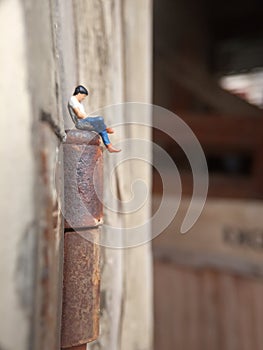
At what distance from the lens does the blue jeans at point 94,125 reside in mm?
296

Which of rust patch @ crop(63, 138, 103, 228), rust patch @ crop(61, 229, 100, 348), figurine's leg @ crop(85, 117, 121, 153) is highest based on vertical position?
figurine's leg @ crop(85, 117, 121, 153)

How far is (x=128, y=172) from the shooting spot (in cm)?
41

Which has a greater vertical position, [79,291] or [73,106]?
[73,106]

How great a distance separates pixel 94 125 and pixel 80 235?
0.22 feet

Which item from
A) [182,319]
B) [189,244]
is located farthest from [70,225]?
[182,319]

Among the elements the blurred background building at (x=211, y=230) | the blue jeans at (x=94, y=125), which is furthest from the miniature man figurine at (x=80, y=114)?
the blurred background building at (x=211, y=230)

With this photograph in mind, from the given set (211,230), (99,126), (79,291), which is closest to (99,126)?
(99,126)

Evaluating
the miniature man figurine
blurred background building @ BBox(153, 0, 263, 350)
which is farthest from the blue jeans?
blurred background building @ BBox(153, 0, 263, 350)

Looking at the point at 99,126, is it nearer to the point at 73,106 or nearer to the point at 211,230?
the point at 73,106

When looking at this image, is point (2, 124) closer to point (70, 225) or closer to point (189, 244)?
point (70, 225)

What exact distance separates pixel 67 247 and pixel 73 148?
6 centimetres

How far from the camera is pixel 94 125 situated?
299mm

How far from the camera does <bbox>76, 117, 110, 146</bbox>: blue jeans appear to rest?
0.30m

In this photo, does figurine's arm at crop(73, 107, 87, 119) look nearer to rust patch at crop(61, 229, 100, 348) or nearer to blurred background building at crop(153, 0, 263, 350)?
rust patch at crop(61, 229, 100, 348)
